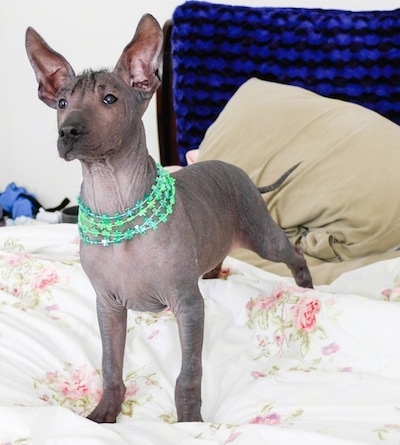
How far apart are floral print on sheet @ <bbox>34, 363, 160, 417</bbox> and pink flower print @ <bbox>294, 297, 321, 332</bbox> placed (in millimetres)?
311

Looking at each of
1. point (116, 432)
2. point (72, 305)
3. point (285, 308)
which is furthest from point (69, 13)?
point (116, 432)

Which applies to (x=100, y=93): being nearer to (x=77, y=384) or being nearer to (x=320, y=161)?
(x=77, y=384)

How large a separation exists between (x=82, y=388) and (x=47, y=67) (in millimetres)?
591

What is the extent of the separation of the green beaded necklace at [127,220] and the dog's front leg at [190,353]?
5.6 inches

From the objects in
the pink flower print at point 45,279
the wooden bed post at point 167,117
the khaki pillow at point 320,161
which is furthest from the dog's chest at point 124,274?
the wooden bed post at point 167,117

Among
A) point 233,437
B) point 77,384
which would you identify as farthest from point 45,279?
point 233,437

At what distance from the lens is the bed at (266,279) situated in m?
1.17

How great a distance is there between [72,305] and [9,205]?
1.73 meters

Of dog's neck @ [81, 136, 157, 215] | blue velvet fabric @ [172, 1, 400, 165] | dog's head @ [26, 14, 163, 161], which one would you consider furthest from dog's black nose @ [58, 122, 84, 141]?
blue velvet fabric @ [172, 1, 400, 165]

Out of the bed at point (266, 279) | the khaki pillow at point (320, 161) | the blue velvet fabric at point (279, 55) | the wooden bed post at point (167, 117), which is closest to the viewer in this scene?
the bed at point (266, 279)

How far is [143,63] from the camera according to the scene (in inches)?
47.9

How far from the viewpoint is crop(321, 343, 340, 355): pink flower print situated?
137 centimetres

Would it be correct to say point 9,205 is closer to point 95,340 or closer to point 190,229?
point 95,340

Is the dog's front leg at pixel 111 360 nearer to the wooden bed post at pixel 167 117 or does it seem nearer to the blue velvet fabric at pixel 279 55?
the blue velvet fabric at pixel 279 55
